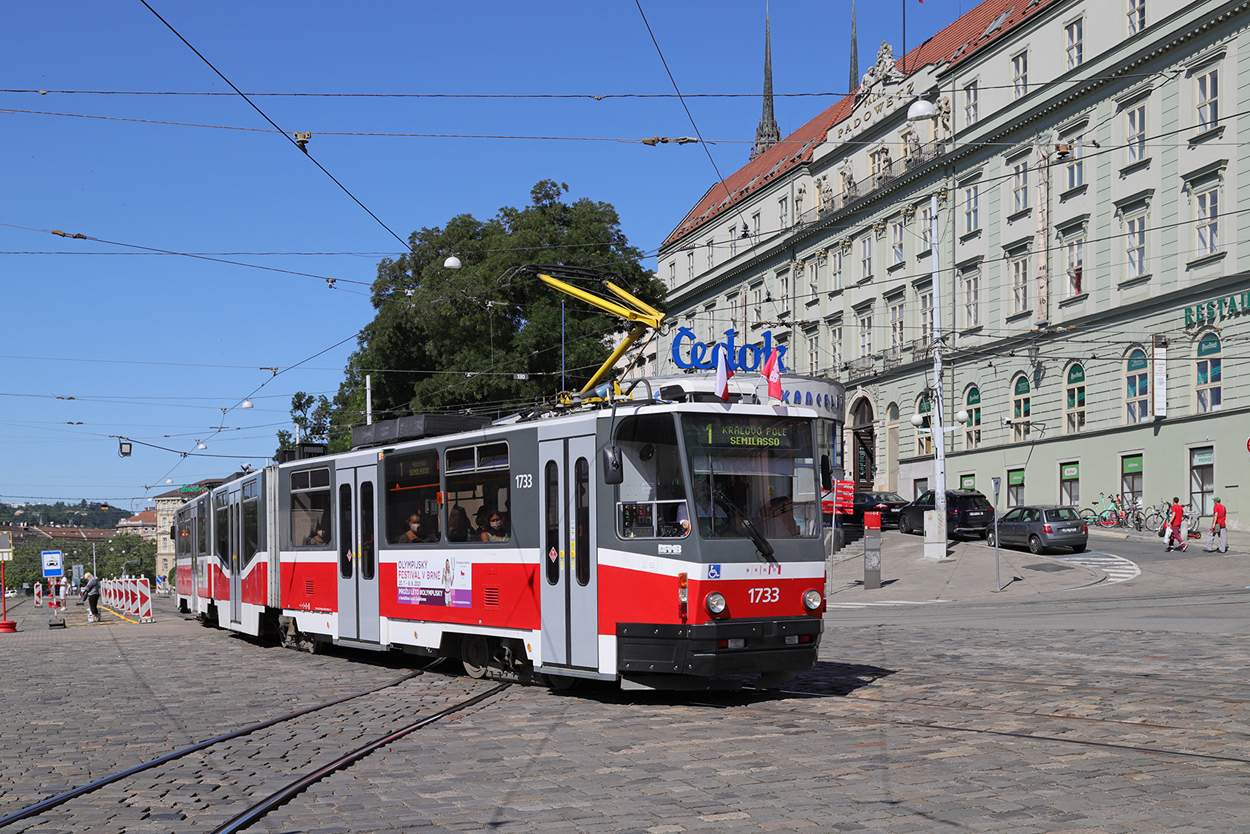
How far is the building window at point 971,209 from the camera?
49344 millimetres

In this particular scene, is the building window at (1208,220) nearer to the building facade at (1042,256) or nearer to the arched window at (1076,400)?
the building facade at (1042,256)

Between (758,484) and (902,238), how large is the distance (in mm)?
45313

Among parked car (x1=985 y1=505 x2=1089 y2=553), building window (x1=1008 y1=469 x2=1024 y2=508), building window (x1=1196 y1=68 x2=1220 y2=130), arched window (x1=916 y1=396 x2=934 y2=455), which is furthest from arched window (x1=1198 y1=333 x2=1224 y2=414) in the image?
arched window (x1=916 y1=396 x2=934 y2=455)

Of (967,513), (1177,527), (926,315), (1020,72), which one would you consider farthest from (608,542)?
(926,315)

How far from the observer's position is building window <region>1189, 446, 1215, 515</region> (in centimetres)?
3766

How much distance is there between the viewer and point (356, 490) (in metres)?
16.3

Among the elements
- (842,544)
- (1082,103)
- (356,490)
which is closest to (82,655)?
(356,490)

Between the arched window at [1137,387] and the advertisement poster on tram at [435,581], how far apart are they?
32121 millimetres

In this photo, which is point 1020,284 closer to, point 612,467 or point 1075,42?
point 1075,42

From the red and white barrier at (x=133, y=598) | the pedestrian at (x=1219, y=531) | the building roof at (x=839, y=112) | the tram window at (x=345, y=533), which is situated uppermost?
the building roof at (x=839, y=112)

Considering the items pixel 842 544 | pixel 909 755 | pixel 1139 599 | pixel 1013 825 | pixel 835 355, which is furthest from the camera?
pixel 835 355

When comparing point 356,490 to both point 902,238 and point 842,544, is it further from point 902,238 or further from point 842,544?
point 902,238

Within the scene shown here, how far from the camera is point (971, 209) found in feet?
163

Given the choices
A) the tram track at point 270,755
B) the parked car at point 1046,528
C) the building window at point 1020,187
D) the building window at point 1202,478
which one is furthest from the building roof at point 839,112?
the tram track at point 270,755
